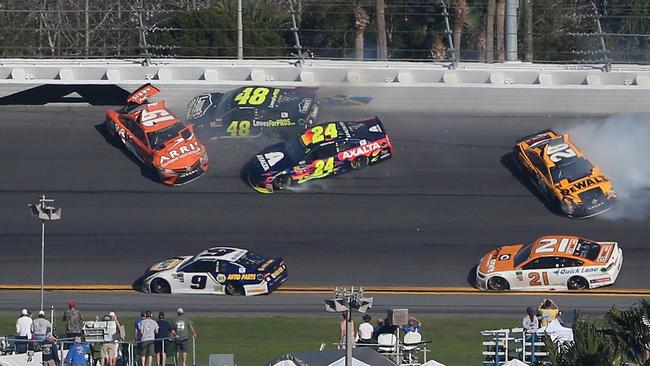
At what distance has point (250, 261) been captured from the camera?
87.4 ft

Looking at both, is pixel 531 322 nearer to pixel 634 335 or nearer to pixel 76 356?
pixel 76 356

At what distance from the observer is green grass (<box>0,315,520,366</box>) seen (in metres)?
21.5

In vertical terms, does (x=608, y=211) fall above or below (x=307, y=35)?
below

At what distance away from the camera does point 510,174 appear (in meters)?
30.9

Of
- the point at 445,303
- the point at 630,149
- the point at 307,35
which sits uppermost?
the point at 307,35

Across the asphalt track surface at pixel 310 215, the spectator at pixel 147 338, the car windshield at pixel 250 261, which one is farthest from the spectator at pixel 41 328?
the car windshield at pixel 250 261

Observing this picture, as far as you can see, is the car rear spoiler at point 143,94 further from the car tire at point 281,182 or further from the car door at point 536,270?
the car door at point 536,270

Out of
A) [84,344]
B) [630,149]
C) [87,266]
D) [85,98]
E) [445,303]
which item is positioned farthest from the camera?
[85,98]

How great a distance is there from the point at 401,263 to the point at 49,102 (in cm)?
1086

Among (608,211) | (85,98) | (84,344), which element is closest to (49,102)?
(85,98)

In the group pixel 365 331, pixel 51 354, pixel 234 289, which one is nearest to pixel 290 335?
pixel 365 331

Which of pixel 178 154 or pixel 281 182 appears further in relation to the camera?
pixel 178 154

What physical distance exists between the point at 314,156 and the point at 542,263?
601cm

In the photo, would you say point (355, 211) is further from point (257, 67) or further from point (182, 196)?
point (257, 67)
